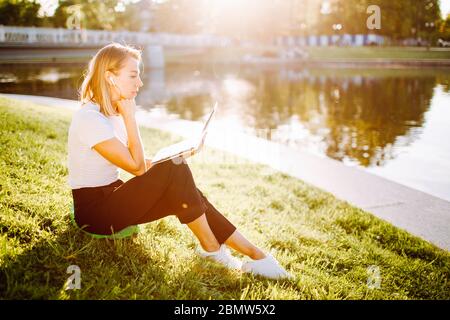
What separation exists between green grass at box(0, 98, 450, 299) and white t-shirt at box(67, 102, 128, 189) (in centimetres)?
55

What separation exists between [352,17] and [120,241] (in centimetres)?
5060

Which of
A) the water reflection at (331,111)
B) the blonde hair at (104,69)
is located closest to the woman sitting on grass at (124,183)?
the blonde hair at (104,69)

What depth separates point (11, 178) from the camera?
4305mm

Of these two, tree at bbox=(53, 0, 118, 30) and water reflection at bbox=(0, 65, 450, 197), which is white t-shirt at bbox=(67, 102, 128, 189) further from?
tree at bbox=(53, 0, 118, 30)

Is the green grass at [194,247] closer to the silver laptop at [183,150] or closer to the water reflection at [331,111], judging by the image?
the silver laptop at [183,150]

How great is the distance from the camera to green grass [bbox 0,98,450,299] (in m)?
2.96

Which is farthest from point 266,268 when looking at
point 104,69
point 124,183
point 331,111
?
point 331,111

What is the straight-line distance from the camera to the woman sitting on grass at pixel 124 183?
3039 mm

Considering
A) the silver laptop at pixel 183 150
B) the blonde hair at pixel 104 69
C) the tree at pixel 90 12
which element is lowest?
the silver laptop at pixel 183 150

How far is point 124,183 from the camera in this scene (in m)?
3.09

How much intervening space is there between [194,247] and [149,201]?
3.24ft

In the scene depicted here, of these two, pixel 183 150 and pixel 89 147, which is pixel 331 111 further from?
pixel 89 147

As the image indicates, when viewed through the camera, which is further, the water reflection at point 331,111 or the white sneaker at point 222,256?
the water reflection at point 331,111

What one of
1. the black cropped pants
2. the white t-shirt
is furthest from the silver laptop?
the white t-shirt
